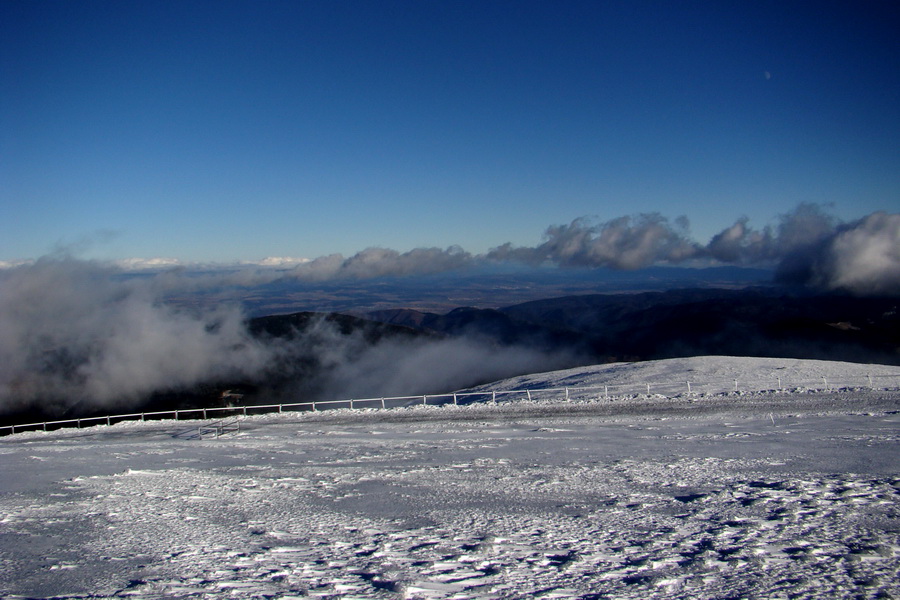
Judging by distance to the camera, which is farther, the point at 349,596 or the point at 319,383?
the point at 319,383

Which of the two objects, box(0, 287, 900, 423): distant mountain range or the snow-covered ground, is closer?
the snow-covered ground

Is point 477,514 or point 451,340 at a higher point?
point 477,514

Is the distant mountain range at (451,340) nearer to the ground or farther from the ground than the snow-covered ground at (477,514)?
nearer to the ground

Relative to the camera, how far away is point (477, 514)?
1064 cm

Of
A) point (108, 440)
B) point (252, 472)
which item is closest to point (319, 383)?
point (108, 440)

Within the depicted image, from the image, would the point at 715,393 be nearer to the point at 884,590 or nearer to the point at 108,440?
the point at 884,590

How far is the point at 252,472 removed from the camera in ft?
52.6

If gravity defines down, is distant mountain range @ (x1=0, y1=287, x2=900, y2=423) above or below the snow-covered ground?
below

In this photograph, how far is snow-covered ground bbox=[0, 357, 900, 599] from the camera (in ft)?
23.8

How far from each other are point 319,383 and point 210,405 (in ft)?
91.9

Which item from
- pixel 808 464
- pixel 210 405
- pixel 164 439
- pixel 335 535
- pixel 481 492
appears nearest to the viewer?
pixel 335 535

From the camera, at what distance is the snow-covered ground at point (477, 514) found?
23.8 feet

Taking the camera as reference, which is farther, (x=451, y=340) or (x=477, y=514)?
(x=451, y=340)

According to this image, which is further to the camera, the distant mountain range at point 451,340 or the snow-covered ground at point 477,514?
the distant mountain range at point 451,340
